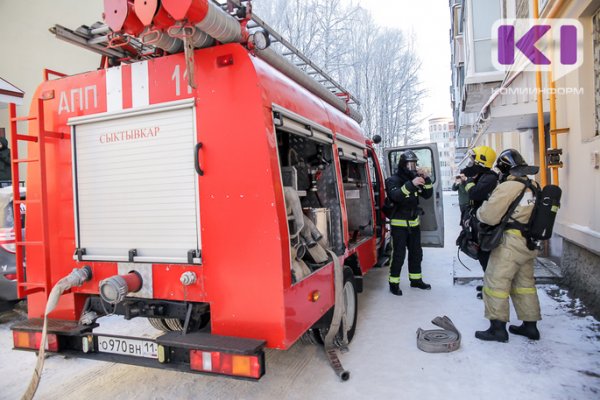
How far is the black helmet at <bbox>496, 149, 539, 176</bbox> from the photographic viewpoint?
12.4ft

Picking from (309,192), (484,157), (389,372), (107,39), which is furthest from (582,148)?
(107,39)

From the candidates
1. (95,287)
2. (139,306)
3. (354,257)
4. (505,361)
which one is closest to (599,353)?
(505,361)

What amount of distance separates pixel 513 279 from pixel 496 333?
0.55 metres

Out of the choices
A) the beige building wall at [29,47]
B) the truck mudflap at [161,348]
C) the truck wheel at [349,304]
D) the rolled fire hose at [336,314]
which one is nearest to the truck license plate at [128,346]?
the truck mudflap at [161,348]

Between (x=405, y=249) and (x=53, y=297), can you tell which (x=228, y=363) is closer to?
(x=53, y=297)

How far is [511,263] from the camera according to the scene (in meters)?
3.76

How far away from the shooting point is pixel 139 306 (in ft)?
9.78

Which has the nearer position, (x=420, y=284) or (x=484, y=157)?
(x=484, y=157)

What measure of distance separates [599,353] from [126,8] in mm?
4569

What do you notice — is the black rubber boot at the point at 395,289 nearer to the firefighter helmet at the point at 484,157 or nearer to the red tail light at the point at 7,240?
the firefighter helmet at the point at 484,157

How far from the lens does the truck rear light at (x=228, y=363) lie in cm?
237

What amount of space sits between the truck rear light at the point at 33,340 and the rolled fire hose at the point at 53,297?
0.31 feet

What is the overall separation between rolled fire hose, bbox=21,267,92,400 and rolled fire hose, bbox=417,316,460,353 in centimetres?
299

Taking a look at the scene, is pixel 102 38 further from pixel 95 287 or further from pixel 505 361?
pixel 505 361
